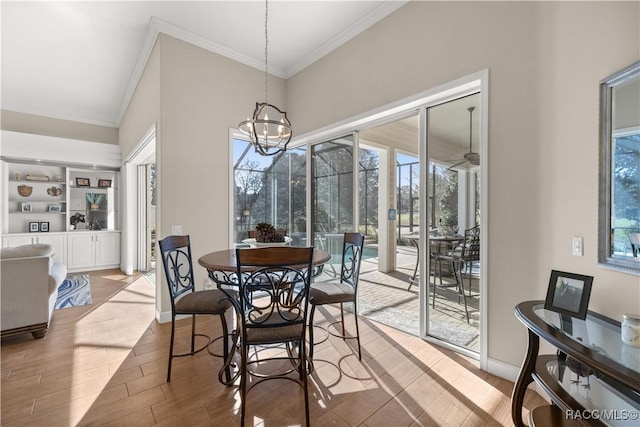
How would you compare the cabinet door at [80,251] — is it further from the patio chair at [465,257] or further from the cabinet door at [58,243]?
the patio chair at [465,257]

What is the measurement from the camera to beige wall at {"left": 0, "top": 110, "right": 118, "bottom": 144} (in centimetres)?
547

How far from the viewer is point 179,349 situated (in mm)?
2613

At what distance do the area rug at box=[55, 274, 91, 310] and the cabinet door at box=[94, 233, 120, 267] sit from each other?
0.77 meters

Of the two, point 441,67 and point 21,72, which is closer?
point 441,67

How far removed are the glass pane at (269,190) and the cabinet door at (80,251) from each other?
4161 millimetres

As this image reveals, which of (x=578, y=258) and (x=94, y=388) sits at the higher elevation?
(x=578, y=258)

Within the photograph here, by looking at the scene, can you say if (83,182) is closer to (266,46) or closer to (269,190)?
(269,190)

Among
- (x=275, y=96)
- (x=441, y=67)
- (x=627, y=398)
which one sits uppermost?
(x=275, y=96)

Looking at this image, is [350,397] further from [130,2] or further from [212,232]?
[130,2]

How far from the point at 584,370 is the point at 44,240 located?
26.1ft

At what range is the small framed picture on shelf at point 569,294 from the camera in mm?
1459

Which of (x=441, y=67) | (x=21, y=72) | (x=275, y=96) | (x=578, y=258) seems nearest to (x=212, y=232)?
(x=275, y=96)

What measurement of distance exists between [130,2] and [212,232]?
2.61m

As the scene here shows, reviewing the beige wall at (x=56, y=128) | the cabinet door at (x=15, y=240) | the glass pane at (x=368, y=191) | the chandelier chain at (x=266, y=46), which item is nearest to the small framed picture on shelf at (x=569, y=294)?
the glass pane at (x=368, y=191)
